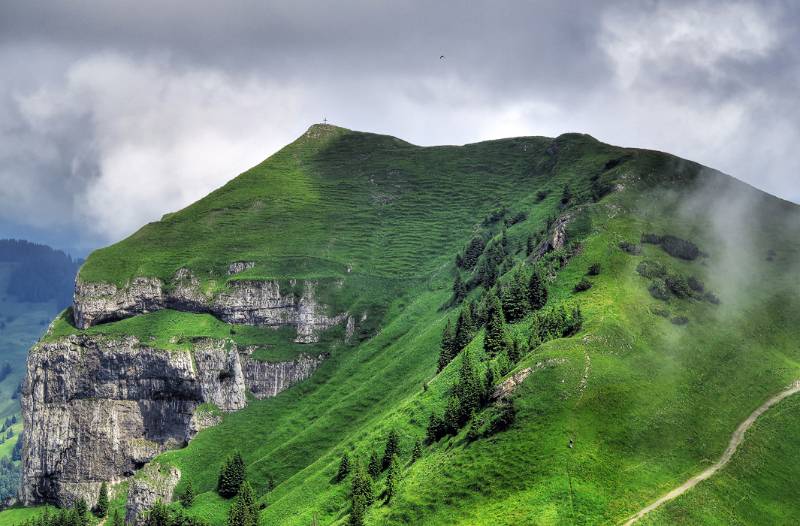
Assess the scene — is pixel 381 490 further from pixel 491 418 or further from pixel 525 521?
pixel 525 521

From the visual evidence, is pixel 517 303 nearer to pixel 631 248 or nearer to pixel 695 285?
→ pixel 631 248

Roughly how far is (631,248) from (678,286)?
1719 cm

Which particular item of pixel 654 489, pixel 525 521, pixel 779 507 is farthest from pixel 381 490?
pixel 779 507

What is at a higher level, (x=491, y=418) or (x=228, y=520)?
(x=491, y=418)

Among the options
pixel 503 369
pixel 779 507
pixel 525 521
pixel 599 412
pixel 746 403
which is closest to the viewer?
pixel 525 521

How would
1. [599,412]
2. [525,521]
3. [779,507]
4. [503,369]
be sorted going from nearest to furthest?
[525,521] < [779,507] < [599,412] < [503,369]

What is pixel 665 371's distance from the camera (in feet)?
477

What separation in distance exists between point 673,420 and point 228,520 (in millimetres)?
110475

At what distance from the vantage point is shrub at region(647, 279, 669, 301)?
168125 mm

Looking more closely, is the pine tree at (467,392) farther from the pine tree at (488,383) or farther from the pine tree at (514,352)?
the pine tree at (514,352)

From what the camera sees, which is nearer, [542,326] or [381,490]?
[381,490]

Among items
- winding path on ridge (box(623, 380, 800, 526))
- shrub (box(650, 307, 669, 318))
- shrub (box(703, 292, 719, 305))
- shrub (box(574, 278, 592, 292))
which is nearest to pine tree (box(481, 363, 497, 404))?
shrub (box(574, 278, 592, 292))

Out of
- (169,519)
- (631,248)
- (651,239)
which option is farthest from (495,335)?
(169,519)

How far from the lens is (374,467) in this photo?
6516 inches
